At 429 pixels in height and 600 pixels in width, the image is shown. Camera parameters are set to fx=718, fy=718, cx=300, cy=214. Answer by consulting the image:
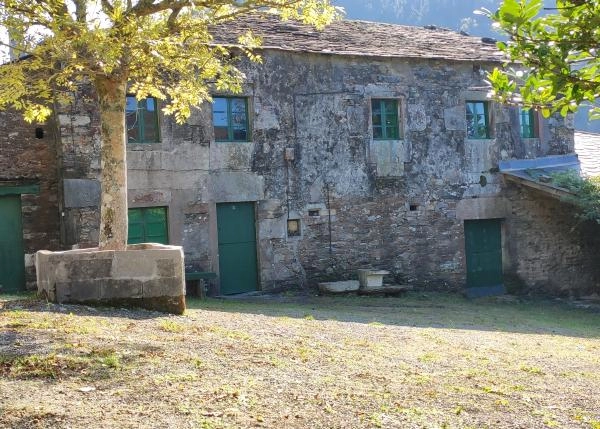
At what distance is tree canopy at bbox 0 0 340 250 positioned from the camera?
7.68m

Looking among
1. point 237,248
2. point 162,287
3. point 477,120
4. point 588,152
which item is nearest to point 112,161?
point 162,287

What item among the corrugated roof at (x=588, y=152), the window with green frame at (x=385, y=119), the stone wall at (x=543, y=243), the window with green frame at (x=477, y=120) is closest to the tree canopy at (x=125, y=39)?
the window with green frame at (x=385, y=119)

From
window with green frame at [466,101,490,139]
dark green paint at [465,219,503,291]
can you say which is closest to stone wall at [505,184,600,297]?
dark green paint at [465,219,503,291]

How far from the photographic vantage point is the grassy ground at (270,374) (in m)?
4.61

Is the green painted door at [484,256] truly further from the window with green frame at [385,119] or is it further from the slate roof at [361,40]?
the slate roof at [361,40]

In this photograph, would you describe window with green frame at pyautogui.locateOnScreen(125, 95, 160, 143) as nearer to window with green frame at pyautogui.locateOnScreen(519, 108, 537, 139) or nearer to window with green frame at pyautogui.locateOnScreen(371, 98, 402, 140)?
window with green frame at pyautogui.locateOnScreen(371, 98, 402, 140)

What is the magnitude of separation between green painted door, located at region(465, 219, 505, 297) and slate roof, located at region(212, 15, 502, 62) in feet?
12.7

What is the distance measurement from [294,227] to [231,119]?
8.38 feet

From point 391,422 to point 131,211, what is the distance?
373 inches

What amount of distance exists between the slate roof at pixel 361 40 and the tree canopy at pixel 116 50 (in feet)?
17.2

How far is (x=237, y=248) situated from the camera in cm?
1436

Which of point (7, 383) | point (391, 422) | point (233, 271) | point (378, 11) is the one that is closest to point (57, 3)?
point (7, 383)

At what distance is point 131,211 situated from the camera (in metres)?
13.3

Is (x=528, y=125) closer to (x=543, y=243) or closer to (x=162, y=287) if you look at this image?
(x=543, y=243)
